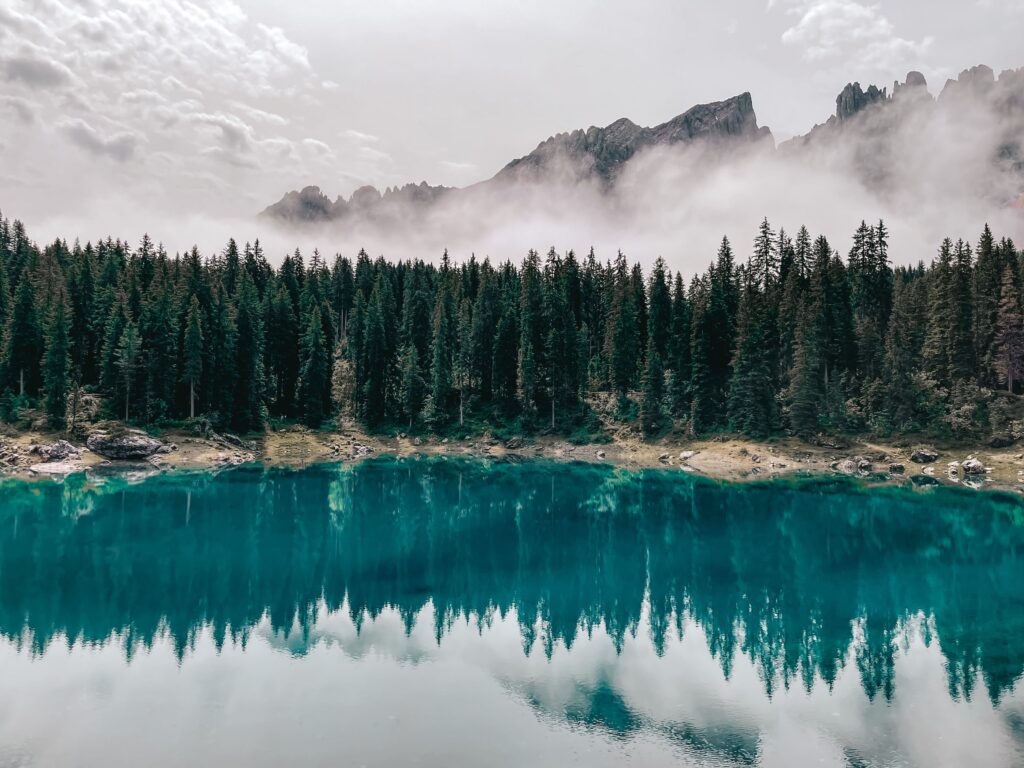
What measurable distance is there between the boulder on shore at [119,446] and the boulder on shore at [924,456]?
92.1m

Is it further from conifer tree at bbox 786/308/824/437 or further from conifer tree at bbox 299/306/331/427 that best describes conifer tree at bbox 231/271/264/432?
conifer tree at bbox 786/308/824/437

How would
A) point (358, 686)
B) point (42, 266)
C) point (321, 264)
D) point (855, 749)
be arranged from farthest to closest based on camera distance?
point (321, 264)
point (42, 266)
point (358, 686)
point (855, 749)

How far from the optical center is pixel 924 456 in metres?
77.2

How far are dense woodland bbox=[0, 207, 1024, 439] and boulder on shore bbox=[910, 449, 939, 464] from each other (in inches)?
197

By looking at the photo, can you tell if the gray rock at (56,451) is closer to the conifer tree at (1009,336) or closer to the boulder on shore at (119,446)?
the boulder on shore at (119,446)

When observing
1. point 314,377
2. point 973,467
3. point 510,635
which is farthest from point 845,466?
point 314,377

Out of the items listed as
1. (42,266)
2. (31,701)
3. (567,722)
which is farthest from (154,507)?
(42,266)

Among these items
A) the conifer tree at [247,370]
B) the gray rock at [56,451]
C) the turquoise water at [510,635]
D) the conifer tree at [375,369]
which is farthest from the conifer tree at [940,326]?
the gray rock at [56,451]

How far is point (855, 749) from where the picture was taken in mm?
20953

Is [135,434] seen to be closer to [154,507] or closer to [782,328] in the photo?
[154,507]

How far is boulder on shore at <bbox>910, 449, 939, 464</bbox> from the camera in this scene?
77.1 m

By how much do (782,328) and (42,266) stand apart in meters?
119

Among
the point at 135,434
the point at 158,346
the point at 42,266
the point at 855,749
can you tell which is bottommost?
the point at 855,749

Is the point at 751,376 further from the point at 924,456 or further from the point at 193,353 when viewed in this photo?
the point at 193,353
